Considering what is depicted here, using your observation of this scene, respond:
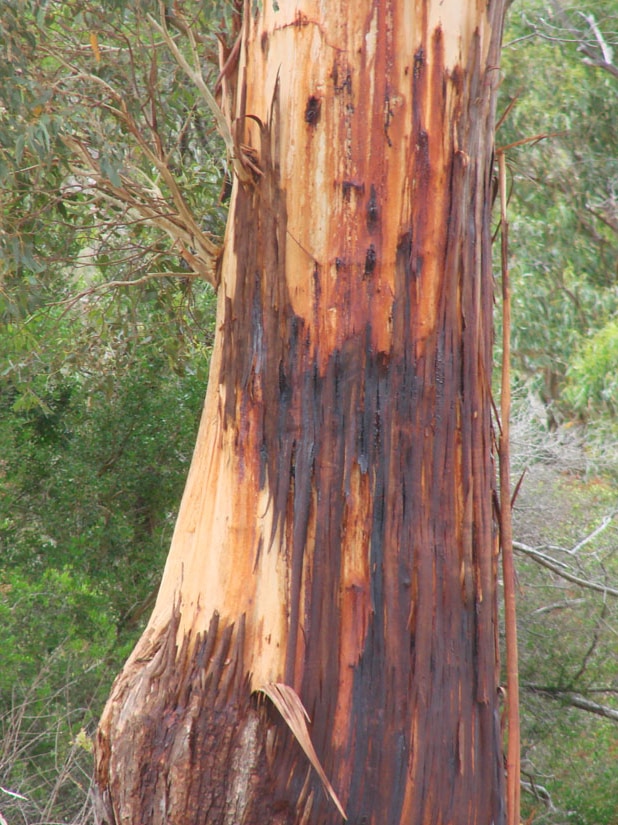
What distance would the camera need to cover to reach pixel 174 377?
5328mm

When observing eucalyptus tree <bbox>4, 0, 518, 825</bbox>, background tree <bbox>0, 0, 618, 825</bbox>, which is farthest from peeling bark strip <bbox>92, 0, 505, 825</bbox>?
background tree <bbox>0, 0, 618, 825</bbox>

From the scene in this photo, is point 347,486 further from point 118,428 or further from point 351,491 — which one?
point 118,428

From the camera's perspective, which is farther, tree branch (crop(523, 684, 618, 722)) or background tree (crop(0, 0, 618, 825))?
tree branch (crop(523, 684, 618, 722))

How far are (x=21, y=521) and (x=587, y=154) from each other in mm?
6099

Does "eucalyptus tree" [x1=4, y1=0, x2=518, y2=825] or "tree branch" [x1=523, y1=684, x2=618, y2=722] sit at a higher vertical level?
"eucalyptus tree" [x1=4, y1=0, x2=518, y2=825]

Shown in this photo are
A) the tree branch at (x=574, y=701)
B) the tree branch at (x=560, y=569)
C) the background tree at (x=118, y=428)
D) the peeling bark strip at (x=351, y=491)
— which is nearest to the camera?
the peeling bark strip at (x=351, y=491)

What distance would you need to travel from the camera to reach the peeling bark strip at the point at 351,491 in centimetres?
180

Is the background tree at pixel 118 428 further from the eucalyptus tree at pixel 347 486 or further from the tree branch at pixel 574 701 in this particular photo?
the eucalyptus tree at pixel 347 486

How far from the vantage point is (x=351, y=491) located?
1.85 m

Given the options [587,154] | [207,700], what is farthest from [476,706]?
[587,154]

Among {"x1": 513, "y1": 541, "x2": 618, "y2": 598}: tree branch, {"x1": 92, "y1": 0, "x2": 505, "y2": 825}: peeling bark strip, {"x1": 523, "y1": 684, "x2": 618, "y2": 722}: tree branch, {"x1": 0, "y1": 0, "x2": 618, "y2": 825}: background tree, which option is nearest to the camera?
{"x1": 92, "y1": 0, "x2": 505, "y2": 825}: peeling bark strip

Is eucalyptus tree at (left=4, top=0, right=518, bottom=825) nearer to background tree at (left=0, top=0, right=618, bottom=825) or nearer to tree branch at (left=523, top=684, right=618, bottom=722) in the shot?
background tree at (left=0, top=0, right=618, bottom=825)

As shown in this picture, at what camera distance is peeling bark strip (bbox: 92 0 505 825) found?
1804 millimetres

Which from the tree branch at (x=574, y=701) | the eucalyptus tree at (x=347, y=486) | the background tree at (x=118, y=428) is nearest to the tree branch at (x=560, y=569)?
the background tree at (x=118, y=428)
